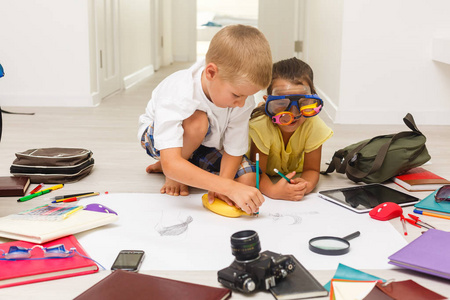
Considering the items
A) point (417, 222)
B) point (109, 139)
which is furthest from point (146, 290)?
point (109, 139)

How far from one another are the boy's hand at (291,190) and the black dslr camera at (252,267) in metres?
0.61

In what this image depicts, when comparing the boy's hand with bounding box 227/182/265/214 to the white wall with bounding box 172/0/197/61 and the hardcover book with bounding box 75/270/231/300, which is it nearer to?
Result: the hardcover book with bounding box 75/270/231/300

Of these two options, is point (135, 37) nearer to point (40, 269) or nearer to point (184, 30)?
point (184, 30)

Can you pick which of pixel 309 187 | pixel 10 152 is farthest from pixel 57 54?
pixel 309 187

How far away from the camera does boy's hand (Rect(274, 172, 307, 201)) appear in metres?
1.76

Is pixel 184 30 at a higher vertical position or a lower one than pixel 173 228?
higher

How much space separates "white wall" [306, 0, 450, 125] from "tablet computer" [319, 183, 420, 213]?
1.36m

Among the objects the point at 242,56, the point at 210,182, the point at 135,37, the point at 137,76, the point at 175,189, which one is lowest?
the point at 137,76

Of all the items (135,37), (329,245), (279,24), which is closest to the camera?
(329,245)

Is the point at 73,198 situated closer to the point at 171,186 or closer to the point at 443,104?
the point at 171,186

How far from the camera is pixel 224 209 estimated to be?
163 centimetres

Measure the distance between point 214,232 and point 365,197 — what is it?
1.80 ft

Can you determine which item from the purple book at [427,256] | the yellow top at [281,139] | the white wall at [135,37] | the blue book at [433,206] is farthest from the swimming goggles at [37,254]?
the white wall at [135,37]

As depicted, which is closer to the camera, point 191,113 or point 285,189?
point 191,113
